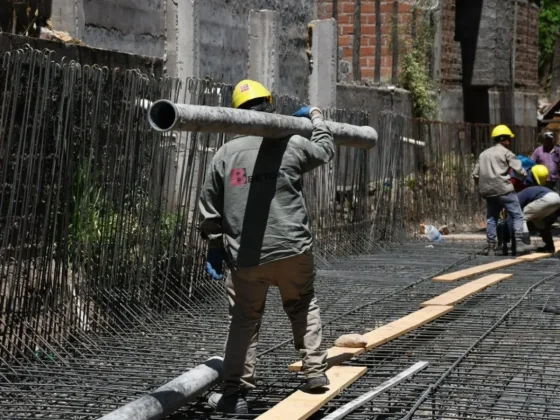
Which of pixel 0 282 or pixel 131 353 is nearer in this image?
pixel 0 282

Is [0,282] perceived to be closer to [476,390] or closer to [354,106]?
[476,390]

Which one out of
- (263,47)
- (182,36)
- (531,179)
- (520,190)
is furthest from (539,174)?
(182,36)

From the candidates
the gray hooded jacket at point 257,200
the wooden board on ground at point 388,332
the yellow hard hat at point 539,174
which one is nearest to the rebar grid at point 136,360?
the wooden board on ground at point 388,332

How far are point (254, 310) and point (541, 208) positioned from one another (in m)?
8.83

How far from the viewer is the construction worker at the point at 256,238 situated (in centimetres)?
616

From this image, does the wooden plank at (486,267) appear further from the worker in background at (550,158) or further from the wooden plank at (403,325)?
the worker in background at (550,158)

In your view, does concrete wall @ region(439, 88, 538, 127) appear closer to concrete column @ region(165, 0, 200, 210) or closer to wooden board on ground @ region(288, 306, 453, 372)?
concrete column @ region(165, 0, 200, 210)

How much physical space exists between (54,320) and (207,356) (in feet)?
3.44

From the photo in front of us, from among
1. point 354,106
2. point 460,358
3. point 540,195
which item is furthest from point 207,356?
point 354,106

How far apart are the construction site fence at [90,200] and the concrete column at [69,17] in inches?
43.6

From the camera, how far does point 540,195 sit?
14.7m

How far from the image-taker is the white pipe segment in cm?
536

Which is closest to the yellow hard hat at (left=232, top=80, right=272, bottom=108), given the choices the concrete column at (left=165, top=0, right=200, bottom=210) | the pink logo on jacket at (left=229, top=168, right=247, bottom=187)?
the pink logo on jacket at (left=229, top=168, right=247, bottom=187)

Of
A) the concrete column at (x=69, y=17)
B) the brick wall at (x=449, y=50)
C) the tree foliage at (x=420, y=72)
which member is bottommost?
the concrete column at (x=69, y=17)
